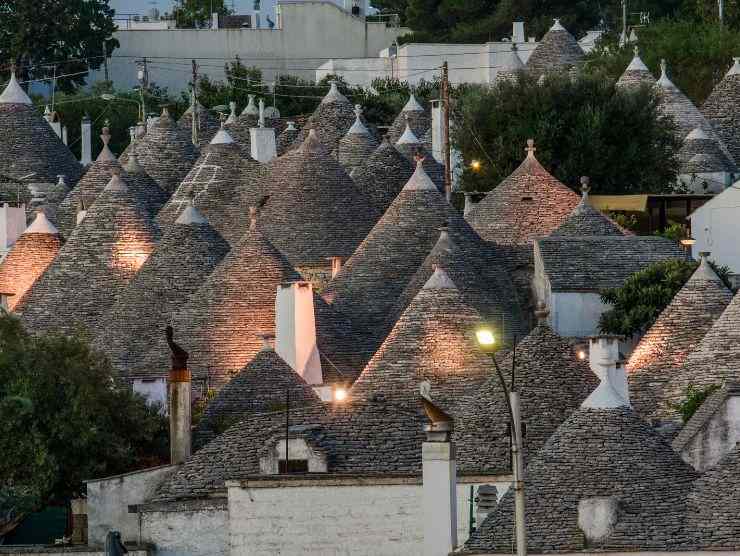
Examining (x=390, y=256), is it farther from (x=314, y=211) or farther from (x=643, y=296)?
(x=643, y=296)

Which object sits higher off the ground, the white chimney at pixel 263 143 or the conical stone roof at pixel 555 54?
the conical stone roof at pixel 555 54

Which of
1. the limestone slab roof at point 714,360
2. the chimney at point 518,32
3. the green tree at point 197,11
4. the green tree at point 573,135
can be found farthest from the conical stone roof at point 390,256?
the green tree at point 197,11

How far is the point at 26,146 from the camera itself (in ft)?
339

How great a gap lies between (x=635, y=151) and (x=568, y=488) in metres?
49.4

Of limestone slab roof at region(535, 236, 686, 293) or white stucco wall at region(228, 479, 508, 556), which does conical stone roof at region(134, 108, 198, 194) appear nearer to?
limestone slab roof at region(535, 236, 686, 293)

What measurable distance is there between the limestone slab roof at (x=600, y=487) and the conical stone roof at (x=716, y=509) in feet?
0.64

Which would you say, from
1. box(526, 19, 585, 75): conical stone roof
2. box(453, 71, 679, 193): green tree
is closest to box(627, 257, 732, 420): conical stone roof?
box(453, 71, 679, 193): green tree

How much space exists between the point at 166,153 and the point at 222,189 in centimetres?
1118

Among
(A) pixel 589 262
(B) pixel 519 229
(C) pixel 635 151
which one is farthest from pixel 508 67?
(A) pixel 589 262

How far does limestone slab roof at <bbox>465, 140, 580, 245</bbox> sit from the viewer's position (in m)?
80.4

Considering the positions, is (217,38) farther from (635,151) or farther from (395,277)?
(395,277)

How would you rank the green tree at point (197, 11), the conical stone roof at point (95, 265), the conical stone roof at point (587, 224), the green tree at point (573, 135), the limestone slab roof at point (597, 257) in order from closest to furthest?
the limestone slab roof at point (597, 257) → the conical stone roof at point (587, 224) → the conical stone roof at point (95, 265) → the green tree at point (573, 135) → the green tree at point (197, 11)

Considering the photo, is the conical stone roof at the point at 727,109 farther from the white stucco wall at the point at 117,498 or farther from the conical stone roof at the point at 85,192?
the white stucco wall at the point at 117,498

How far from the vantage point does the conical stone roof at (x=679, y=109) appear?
328ft
